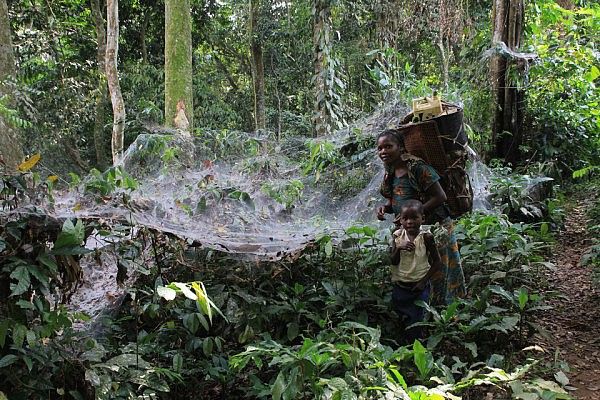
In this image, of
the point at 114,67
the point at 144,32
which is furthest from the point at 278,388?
the point at 144,32

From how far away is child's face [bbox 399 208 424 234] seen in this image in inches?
137

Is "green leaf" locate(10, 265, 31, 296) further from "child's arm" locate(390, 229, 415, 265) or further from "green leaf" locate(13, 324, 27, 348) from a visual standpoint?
"child's arm" locate(390, 229, 415, 265)

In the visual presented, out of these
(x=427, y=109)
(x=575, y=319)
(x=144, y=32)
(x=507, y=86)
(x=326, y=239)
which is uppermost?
(x=144, y=32)

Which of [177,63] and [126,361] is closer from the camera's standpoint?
[126,361]

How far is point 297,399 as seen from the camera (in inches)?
102

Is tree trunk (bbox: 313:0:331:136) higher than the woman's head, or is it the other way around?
tree trunk (bbox: 313:0:331:136)

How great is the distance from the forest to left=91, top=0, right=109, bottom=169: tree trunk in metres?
0.76

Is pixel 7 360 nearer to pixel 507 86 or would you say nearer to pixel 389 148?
pixel 389 148

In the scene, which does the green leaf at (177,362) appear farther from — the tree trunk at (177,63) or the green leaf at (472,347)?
the tree trunk at (177,63)

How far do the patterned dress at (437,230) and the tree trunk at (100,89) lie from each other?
7.98 meters

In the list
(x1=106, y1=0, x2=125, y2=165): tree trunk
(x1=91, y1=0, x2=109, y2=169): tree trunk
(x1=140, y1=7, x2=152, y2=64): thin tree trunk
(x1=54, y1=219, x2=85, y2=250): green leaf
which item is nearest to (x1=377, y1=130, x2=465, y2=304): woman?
(x1=54, y1=219, x2=85, y2=250): green leaf

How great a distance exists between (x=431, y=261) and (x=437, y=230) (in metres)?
A: 0.53

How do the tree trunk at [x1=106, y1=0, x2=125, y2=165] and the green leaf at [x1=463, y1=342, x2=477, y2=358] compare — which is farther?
the tree trunk at [x1=106, y1=0, x2=125, y2=165]

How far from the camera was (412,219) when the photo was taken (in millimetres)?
3473
